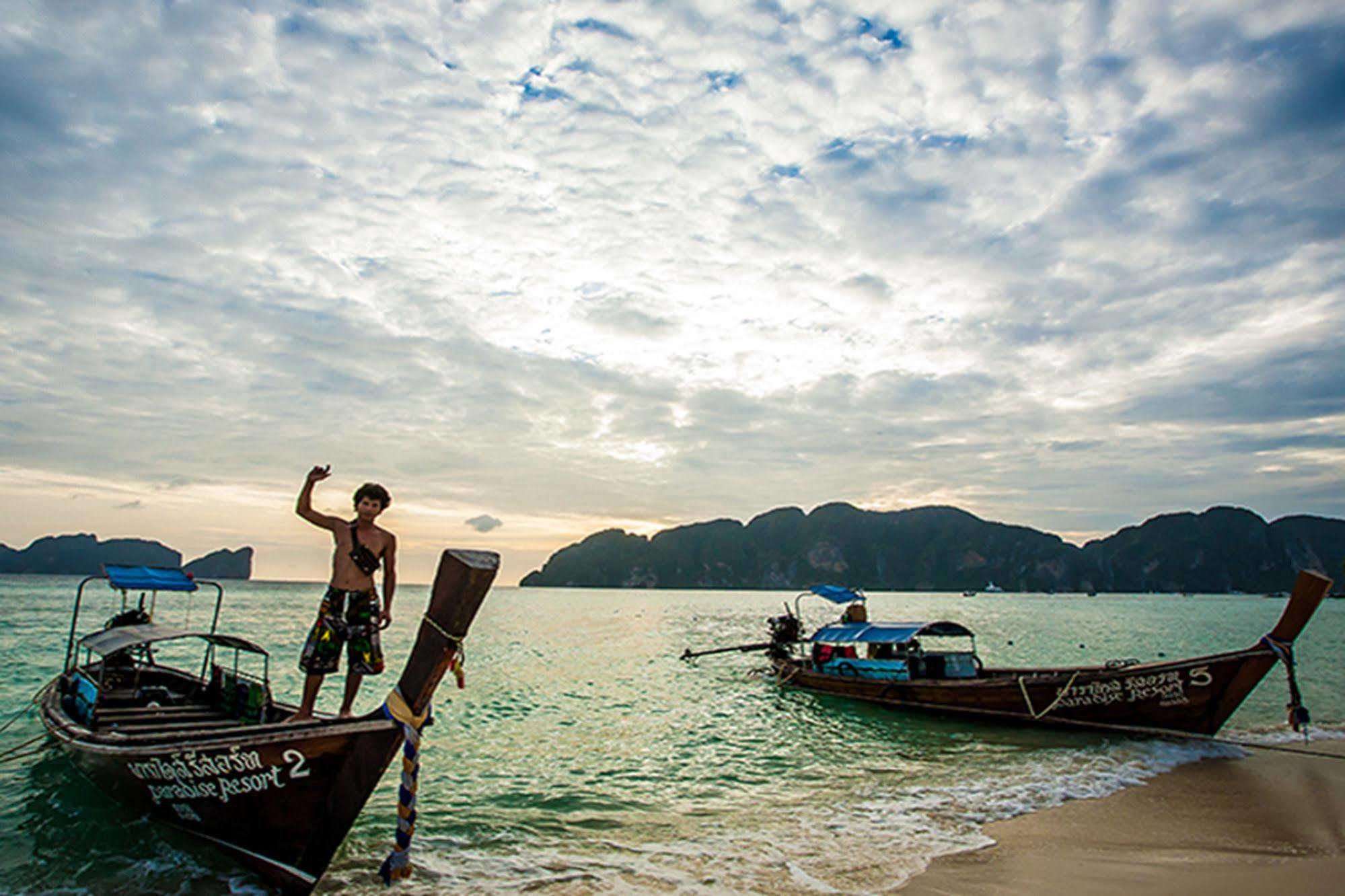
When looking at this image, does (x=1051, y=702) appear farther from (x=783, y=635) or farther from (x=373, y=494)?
(x=373, y=494)

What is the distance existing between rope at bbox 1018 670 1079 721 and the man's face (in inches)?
612

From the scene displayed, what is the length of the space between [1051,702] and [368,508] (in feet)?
52.9

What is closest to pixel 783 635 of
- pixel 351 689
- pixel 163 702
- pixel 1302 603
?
pixel 1302 603

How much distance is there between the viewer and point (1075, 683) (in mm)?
16172

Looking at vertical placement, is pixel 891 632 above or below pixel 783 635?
above

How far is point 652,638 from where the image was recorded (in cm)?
5141

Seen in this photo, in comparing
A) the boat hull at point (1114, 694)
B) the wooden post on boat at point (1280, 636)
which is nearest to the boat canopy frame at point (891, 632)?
the boat hull at point (1114, 694)

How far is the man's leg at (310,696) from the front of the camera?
22.9 feet

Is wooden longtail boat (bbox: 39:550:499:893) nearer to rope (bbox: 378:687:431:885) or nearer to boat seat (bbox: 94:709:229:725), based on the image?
rope (bbox: 378:687:431:885)

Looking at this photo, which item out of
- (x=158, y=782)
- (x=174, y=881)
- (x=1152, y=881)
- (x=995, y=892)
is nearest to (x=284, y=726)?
(x=158, y=782)

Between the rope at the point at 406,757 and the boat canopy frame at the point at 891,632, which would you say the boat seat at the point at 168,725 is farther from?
the boat canopy frame at the point at 891,632

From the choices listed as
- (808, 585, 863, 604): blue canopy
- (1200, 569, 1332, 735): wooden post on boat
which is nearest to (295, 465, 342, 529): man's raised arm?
(1200, 569, 1332, 735): wooden post on boat

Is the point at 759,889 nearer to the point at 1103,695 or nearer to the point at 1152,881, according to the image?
the point at 1152,881

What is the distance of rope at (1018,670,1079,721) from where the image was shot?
1620cm
